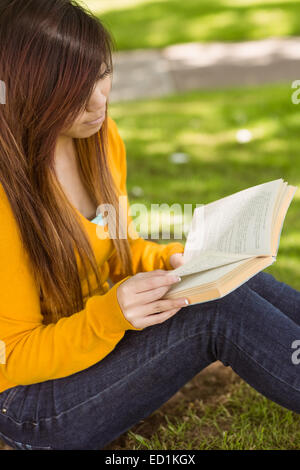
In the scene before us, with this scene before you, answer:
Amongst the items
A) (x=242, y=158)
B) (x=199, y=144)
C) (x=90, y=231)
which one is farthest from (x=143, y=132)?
(x=90, y=231)

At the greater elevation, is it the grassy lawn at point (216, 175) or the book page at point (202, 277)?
the book page at point (202, 277)

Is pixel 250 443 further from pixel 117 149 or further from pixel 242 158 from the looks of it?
pixel 242 158

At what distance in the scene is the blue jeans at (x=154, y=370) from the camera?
5.32 feet

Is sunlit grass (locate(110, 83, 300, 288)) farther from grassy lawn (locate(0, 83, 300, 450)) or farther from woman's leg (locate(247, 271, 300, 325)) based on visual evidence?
woman's leg (locate(247, 271, 300, 325))

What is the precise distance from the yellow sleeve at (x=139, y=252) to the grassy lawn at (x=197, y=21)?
421 centimetres

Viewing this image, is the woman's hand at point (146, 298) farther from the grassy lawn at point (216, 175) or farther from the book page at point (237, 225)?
the grassy lawn at point (216, 175)

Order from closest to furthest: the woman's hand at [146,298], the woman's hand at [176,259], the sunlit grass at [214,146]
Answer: the woman's hand at [146,298]
the woman's hand at [176,259]
the sunlit grass at [214,146]

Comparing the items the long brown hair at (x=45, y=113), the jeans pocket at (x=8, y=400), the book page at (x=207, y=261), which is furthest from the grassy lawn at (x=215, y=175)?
the book page at (x=207, y=261)

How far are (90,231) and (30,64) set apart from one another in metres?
0.48

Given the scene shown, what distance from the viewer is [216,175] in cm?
387

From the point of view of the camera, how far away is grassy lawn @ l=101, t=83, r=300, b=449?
6.53 ft

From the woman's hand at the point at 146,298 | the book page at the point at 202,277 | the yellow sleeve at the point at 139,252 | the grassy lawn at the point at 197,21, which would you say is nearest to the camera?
the book page at the point at 202,277

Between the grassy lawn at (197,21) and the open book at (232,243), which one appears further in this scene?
the grassy lawn at (197,21)
